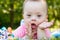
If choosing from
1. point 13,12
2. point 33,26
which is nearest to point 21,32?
point 33,26

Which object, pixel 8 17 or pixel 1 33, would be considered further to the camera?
pixel 8 17

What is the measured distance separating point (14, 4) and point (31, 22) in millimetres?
A: 569

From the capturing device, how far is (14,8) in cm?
152

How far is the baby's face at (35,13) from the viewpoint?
38.5 inches

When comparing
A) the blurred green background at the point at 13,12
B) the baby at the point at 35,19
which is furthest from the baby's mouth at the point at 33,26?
the blurred green background at the point at 13,12

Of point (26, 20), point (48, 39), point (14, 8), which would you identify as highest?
point (14, 8)

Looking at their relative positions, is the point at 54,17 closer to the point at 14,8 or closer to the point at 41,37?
the point at 14,8

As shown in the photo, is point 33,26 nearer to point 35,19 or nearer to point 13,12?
point 35,19

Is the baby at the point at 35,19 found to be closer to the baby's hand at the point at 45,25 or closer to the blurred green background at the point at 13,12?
the baby's hand at the point at 45,25

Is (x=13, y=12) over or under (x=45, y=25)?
over

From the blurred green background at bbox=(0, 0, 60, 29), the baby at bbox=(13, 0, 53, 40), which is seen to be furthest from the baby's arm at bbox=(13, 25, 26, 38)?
the blurred green background at bbox=(0, 0, 60, 29)

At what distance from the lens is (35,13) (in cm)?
98

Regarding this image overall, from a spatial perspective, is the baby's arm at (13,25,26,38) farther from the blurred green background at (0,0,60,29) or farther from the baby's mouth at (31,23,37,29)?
the blurred green background at (0,0,60,29)

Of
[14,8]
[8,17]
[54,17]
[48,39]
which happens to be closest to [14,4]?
[14,8]
